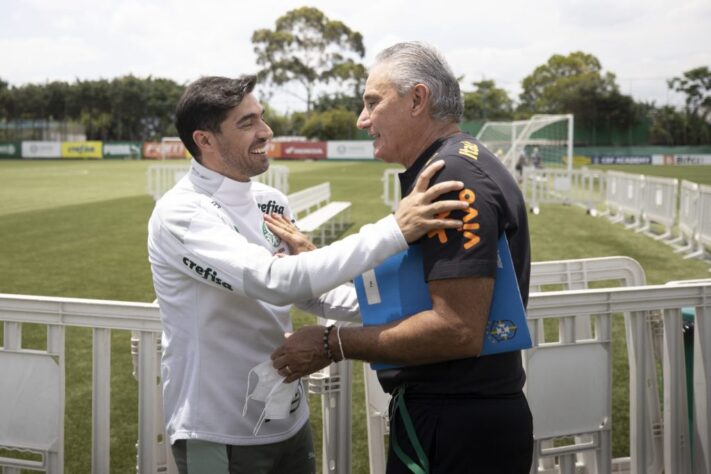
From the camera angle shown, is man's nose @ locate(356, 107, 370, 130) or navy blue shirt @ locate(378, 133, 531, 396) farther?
man's nose @ locate(356, 107, 370, 130)

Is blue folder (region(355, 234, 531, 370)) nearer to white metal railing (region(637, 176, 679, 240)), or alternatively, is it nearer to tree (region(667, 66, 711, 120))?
white metal railing (region(637, 176, 679, 240))

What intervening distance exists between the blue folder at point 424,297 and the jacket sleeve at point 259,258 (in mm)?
98

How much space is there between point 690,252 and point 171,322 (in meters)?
13.0

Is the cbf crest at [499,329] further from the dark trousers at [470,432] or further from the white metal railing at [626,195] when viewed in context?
the white metal railing at [626,195]

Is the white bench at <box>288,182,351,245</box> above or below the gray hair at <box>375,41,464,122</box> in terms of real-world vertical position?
below

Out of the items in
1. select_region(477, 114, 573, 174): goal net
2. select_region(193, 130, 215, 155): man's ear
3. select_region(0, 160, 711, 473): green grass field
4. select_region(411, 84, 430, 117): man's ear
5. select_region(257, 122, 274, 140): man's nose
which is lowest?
select_region(0, 160, 711, 473): green grass field

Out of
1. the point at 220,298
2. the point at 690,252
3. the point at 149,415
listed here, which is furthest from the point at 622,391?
the point at 690,252

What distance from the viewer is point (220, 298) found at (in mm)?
2359

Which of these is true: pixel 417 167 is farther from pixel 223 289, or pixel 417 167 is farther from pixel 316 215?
pixel 316 215

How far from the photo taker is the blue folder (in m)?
2.10

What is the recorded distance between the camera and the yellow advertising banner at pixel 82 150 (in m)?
73.9

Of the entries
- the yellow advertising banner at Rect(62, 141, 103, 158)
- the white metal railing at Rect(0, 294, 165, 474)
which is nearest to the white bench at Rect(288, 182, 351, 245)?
the white metal railing at Rect(0, 294, 165, 474)

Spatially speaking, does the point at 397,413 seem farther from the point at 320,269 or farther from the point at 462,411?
the point at 320,269

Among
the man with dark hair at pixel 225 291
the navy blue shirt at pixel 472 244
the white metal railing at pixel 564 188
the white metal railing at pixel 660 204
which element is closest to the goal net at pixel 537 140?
the white metal railing at pixel 564 188
